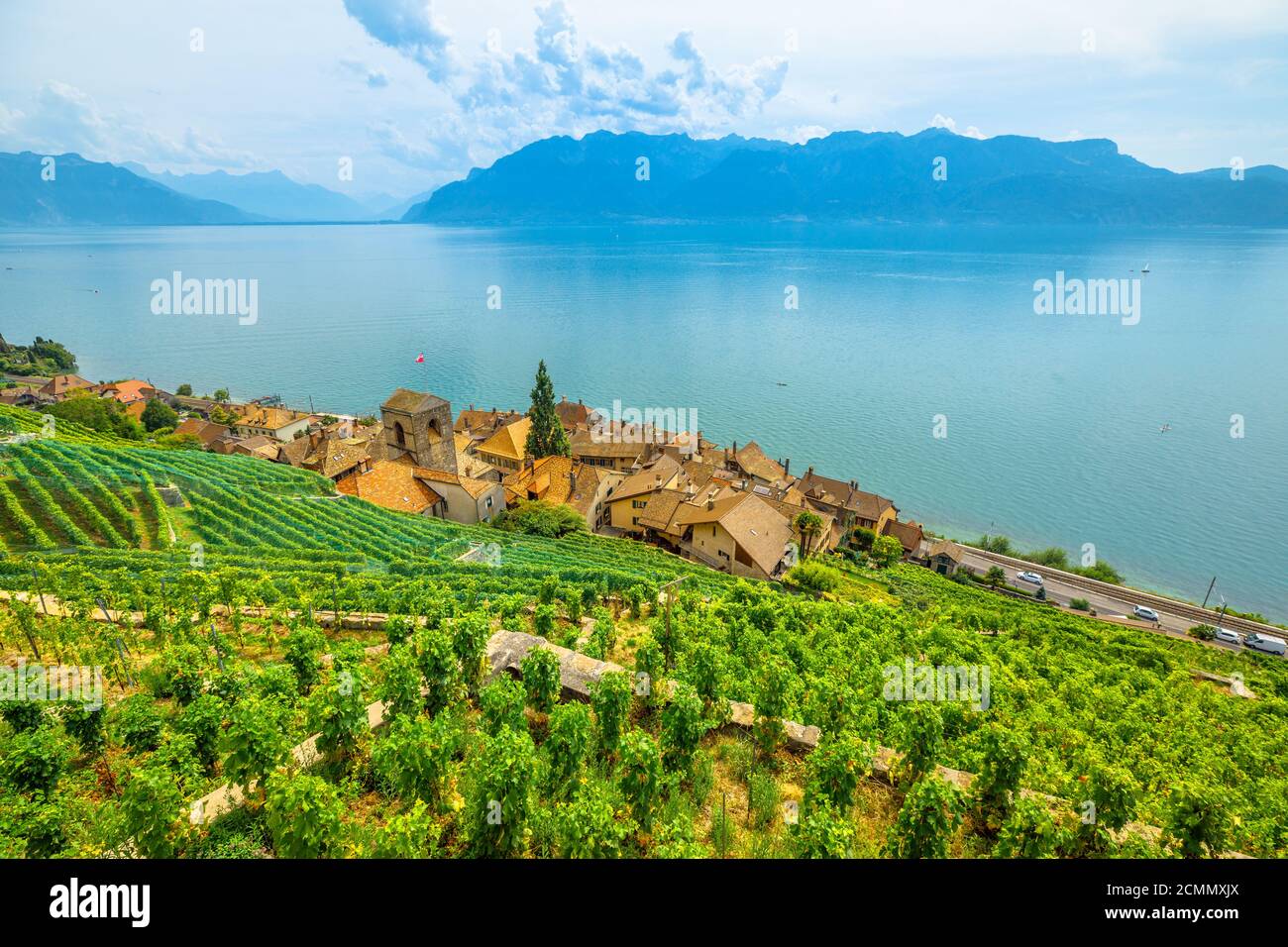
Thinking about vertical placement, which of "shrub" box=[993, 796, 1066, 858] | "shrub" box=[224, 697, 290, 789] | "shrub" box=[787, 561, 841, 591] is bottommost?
"shrub" box=[787, 561, 841, 591]

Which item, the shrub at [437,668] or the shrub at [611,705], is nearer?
the shrub at [611,705]

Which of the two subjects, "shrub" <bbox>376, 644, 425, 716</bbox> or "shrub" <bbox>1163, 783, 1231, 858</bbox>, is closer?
"shrub" <bbox>1163, 783, 1231, 858</bbox>

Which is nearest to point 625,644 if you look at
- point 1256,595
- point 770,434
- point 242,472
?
point 242,472

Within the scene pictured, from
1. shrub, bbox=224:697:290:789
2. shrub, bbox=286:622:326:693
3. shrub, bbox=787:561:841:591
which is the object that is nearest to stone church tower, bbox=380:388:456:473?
shrub, bbox=787:561:841:591

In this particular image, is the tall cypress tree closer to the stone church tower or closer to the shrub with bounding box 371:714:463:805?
the stone church tower

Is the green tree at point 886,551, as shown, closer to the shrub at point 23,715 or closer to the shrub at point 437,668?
the shrub at point 437,668

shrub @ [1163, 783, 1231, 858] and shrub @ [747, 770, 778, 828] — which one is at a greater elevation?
shrub @ [1163, 783, 1231, 858]

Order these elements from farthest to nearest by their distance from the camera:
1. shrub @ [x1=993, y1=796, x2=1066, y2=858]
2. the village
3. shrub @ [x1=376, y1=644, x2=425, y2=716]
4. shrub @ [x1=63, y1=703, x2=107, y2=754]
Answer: the village, shrub @ [x1=376, y1=644, x2=425, y2=716], shrub @ [x1=63, y1=703, x2=107, y2=754], shrub @ [x1=993, y1=796, x2=1066, y2=858]

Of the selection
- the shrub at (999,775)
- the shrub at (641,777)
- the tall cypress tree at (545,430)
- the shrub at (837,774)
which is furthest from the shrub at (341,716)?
the tall cypress tree at (545,430)
